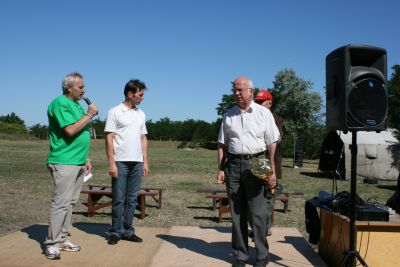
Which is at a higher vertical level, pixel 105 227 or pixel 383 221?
pixel 383 221

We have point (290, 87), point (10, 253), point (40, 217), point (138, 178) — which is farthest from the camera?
point (290, 87)

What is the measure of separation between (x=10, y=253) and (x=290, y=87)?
4601cm

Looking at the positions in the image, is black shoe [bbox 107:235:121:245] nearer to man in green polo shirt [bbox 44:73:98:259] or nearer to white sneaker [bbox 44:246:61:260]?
man in green polo shirt [bbox 44:73:98:259]

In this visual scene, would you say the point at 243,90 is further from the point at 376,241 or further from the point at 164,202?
the point at 164,202

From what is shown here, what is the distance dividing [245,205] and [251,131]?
76 cm

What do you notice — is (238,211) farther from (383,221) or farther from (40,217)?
(40,217)

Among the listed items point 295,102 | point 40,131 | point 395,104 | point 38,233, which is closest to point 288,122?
point 295,102

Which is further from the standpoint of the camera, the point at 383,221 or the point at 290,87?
the point at 290,87

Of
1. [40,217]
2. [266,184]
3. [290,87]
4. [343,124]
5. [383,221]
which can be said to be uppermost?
[290,87]

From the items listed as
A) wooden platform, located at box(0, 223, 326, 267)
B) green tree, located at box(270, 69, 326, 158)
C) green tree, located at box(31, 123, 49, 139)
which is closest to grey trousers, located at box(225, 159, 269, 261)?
wooden platform, located at box(0, 223, 326, 267)

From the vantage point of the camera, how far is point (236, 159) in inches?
Result: 184

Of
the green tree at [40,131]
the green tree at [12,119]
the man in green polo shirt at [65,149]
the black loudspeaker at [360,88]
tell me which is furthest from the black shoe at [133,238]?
the green tree at [12,119]

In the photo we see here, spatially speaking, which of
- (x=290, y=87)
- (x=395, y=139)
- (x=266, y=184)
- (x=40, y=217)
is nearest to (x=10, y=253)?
(x=266, y=184)

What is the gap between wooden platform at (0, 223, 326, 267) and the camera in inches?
186
